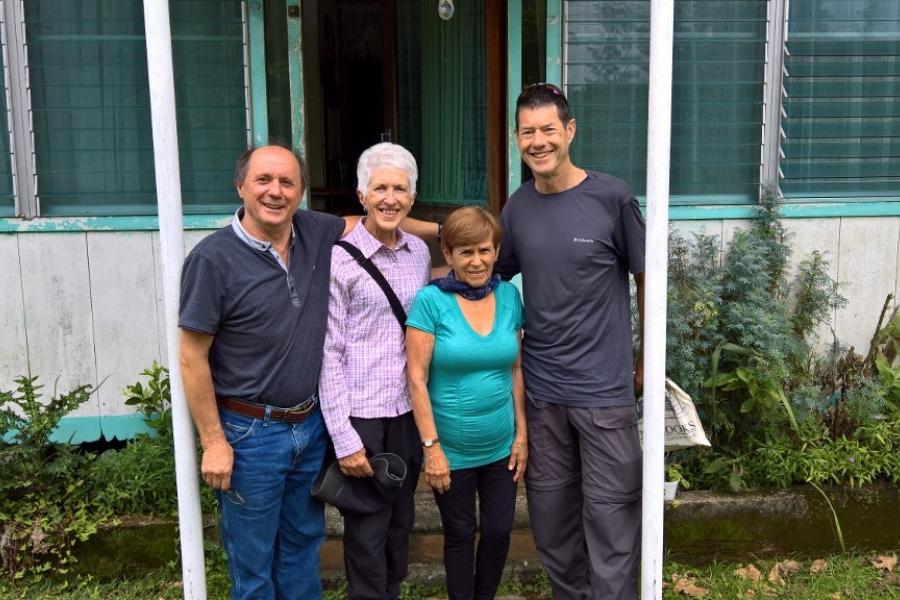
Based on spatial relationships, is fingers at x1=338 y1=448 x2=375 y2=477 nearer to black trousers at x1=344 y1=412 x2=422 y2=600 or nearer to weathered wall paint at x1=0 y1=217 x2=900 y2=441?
black trousers at x1=344 y1=412 x2=422 y2=600

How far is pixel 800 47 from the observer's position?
389 centimetres

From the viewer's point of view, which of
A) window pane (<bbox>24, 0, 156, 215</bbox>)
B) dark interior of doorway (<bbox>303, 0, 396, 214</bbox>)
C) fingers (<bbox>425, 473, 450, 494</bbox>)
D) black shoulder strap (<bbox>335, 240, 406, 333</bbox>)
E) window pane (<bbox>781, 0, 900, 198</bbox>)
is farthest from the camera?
dark interior of doorway (<bbox>303, 0, 396, 214</bbox>)

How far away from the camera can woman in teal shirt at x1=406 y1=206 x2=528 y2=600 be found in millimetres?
2355

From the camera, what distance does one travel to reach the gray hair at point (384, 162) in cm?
230

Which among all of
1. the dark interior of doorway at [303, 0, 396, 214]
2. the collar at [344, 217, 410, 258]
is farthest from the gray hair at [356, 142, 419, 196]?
the dark interior of doorway at [303, 0, 396, 214]

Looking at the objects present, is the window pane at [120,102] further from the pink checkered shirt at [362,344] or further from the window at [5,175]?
the pink checkered shirt at [362,344]

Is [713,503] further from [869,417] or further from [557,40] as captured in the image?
[557,40]

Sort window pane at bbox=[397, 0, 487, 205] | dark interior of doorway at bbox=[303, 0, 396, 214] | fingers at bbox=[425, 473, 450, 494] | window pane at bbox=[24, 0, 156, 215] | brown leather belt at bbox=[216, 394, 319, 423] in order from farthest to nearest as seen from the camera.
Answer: dark interior of doorway at bbox=[303, 0, 396, 214]
window pane at bbox=[397, 0, 487, 205]
window pane at bbox=[24, 0, 156, 215]
fingers at bbox=[425, 473, 450, 494]
brown leather belt at bbox=[216, 394, 319, 423]

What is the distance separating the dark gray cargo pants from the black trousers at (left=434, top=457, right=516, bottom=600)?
0.38ft

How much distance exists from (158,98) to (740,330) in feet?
8.55

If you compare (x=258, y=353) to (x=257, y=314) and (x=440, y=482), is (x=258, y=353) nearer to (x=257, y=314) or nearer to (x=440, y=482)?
(x=257, y=314)

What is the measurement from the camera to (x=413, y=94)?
475 centimetres

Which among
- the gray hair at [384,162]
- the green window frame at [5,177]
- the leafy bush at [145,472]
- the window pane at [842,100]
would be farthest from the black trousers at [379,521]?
the window pane at [842,100]

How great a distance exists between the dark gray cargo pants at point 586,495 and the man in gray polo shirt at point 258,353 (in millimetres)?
699
